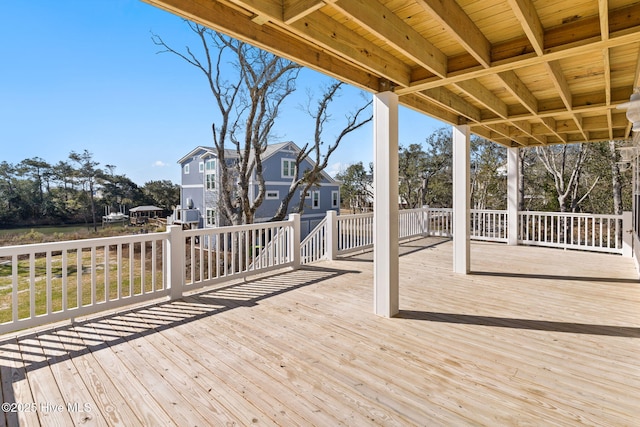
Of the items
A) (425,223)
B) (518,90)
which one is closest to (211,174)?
(425,223)

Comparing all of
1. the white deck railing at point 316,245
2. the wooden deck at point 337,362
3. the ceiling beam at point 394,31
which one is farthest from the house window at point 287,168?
the ceiling beam at point 394,31

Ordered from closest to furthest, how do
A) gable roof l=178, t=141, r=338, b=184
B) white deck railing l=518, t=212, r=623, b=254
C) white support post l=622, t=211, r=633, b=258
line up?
white support post l=622, t=211, r=633, b=258 < white deck railing l=518, t=212, r=623, b=254 < gable roof l=178, t=141, r=338, b=184

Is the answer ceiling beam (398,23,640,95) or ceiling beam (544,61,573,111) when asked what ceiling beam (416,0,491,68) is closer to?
ceiling beam (398,23,640,95)

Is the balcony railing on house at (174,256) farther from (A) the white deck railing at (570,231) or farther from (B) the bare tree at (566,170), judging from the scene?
(B) the bare tree at (566,170)

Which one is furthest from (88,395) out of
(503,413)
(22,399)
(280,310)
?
(503,413)

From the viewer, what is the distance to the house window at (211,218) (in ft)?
57.0

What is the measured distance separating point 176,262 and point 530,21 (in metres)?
4.12

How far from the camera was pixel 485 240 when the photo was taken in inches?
341

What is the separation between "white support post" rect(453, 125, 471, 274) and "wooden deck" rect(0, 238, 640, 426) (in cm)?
104

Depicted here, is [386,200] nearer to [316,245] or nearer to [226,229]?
[226,229]

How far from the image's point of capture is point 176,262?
392 cm

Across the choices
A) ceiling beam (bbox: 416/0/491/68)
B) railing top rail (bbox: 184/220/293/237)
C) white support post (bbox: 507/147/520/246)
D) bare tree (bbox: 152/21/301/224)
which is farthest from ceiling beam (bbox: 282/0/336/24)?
bare tree (bbox: 152/21/301/224)

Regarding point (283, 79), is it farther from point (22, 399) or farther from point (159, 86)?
point (22, 399)

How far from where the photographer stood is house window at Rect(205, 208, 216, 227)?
17366 mm
